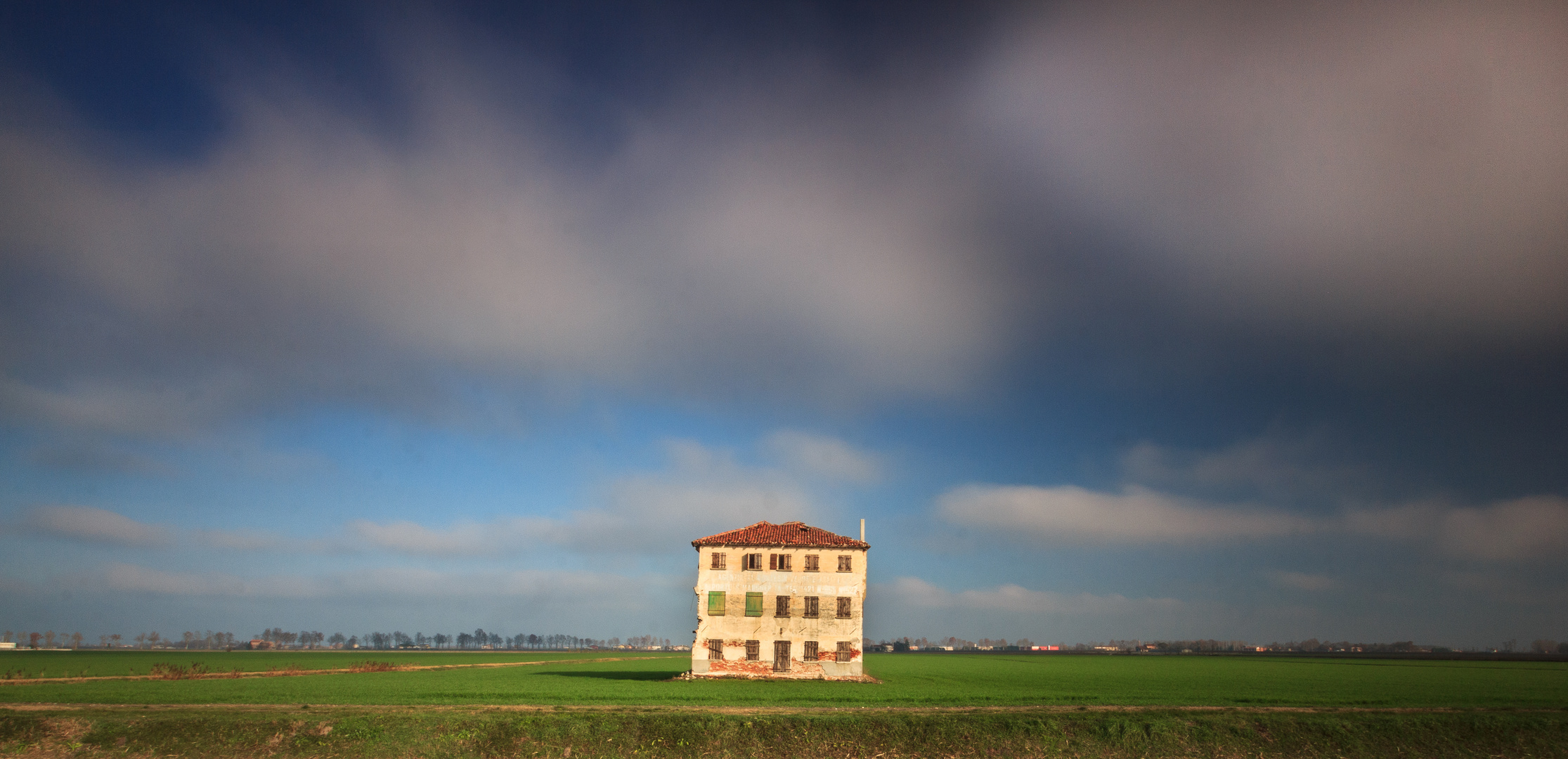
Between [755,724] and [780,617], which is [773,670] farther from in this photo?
[755,724]

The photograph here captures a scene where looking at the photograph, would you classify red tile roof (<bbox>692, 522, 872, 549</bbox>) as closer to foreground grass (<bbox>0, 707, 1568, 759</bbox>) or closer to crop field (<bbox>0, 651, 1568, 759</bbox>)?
crop field (<bbox>0, 651, 1568, 759</bbox>)

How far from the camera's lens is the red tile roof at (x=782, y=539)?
55.0 m

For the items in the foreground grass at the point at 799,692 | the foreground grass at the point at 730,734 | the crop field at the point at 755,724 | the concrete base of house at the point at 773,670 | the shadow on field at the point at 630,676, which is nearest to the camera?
the foreground grass at the point at 730,734

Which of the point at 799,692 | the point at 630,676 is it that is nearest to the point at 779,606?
the point at 799,692

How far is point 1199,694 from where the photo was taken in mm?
46781

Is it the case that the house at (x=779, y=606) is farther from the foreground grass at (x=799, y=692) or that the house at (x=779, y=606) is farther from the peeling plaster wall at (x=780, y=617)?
the foreground grass at (x=799, y=692)

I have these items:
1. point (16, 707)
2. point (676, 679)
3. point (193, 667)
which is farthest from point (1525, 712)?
point (193, 667)

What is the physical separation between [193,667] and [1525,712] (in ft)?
271

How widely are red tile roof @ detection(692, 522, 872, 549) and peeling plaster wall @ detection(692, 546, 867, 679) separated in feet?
1.10

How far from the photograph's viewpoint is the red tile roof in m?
55.0

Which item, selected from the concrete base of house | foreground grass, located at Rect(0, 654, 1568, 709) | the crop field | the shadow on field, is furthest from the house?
the crop field

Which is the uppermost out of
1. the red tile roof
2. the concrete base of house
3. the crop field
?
the red tile roof

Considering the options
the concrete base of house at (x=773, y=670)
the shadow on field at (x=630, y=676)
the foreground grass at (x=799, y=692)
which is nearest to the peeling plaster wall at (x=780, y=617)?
the concrete base of house at (x=773, y=670)

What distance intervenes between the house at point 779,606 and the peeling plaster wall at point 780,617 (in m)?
0.05
